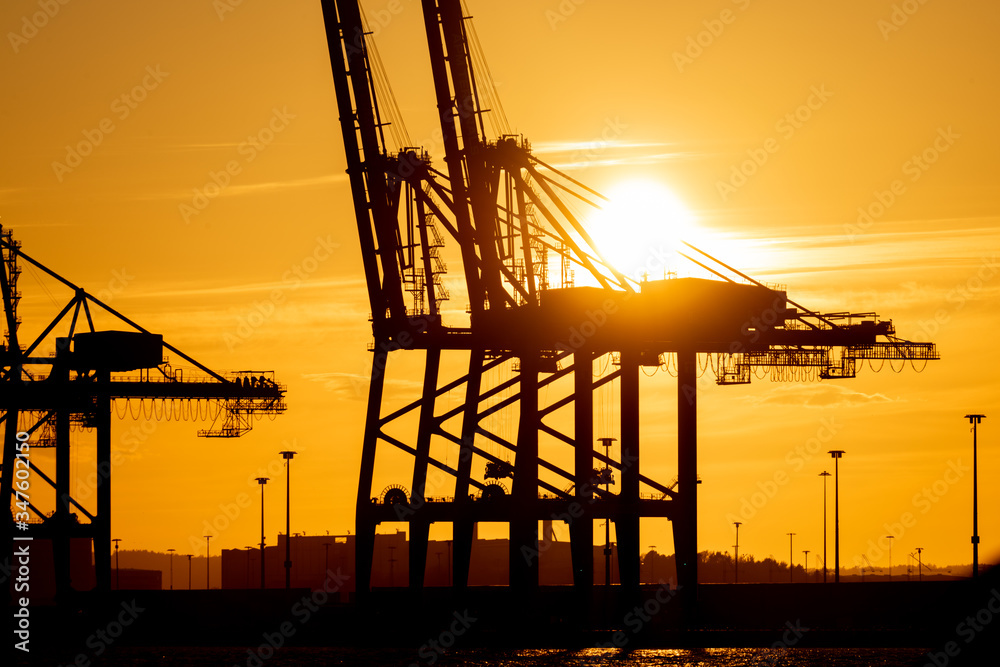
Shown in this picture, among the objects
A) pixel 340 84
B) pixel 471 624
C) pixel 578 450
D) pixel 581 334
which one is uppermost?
pixel 340 84

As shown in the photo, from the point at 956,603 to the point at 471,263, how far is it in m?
26.2

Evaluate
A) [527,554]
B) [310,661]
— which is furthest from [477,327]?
[310,661]

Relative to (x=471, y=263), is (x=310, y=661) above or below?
below

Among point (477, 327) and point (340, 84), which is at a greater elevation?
point (340, 84)

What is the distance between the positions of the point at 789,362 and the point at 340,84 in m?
23.1

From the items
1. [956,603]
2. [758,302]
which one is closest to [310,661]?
[758,302]

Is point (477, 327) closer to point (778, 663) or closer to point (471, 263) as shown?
point (471, 263)

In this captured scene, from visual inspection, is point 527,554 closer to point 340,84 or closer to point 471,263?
point 471,263

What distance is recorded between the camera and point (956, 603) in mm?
81125

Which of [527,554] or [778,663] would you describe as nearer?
[778,663]

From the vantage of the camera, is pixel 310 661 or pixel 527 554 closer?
pixel 310 661

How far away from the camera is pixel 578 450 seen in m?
80.9

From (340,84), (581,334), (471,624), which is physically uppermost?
(340,84)

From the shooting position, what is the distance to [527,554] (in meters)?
79.8
